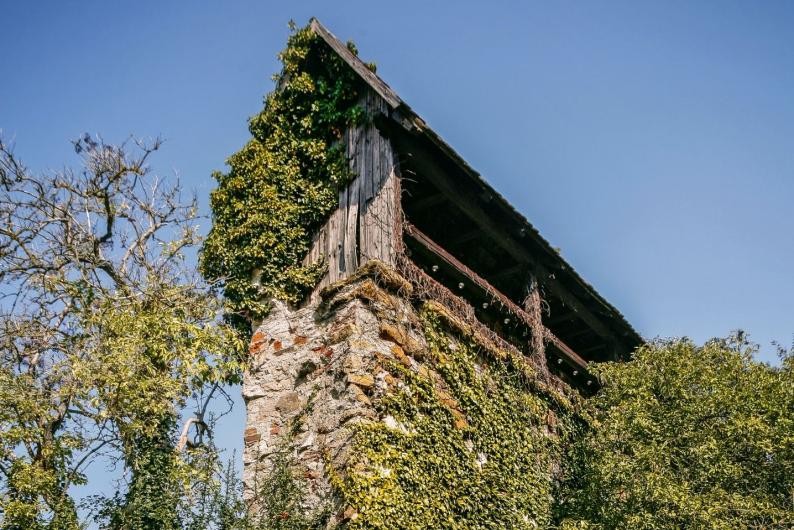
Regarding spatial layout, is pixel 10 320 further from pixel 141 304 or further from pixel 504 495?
pixel 504 495

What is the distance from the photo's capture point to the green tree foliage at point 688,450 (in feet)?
30.8

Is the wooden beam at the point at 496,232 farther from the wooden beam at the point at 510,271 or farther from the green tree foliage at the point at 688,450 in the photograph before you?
the green tree foliage at the point at 688,450

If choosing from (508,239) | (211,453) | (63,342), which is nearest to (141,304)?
(63,342)

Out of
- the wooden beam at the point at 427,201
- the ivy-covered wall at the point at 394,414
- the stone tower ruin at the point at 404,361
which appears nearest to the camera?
the ivy-covered wall at the point at 394,414

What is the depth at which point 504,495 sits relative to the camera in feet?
31.7

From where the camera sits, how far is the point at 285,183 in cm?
1102

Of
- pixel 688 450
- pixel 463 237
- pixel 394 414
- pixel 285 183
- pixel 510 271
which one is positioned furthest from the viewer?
pixel 510 271

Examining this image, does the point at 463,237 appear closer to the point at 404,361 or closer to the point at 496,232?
the point at 496,232

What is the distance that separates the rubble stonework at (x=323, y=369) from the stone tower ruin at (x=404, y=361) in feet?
0.06

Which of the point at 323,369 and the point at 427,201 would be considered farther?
the point at 427,201

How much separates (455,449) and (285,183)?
4.55 metres

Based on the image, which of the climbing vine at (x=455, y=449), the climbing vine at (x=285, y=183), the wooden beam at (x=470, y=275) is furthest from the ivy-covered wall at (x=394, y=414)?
the wooden beam at (x=470, y=275)

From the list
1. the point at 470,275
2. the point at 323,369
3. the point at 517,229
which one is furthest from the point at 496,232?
the point at 323,369

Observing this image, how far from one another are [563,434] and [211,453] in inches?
212
